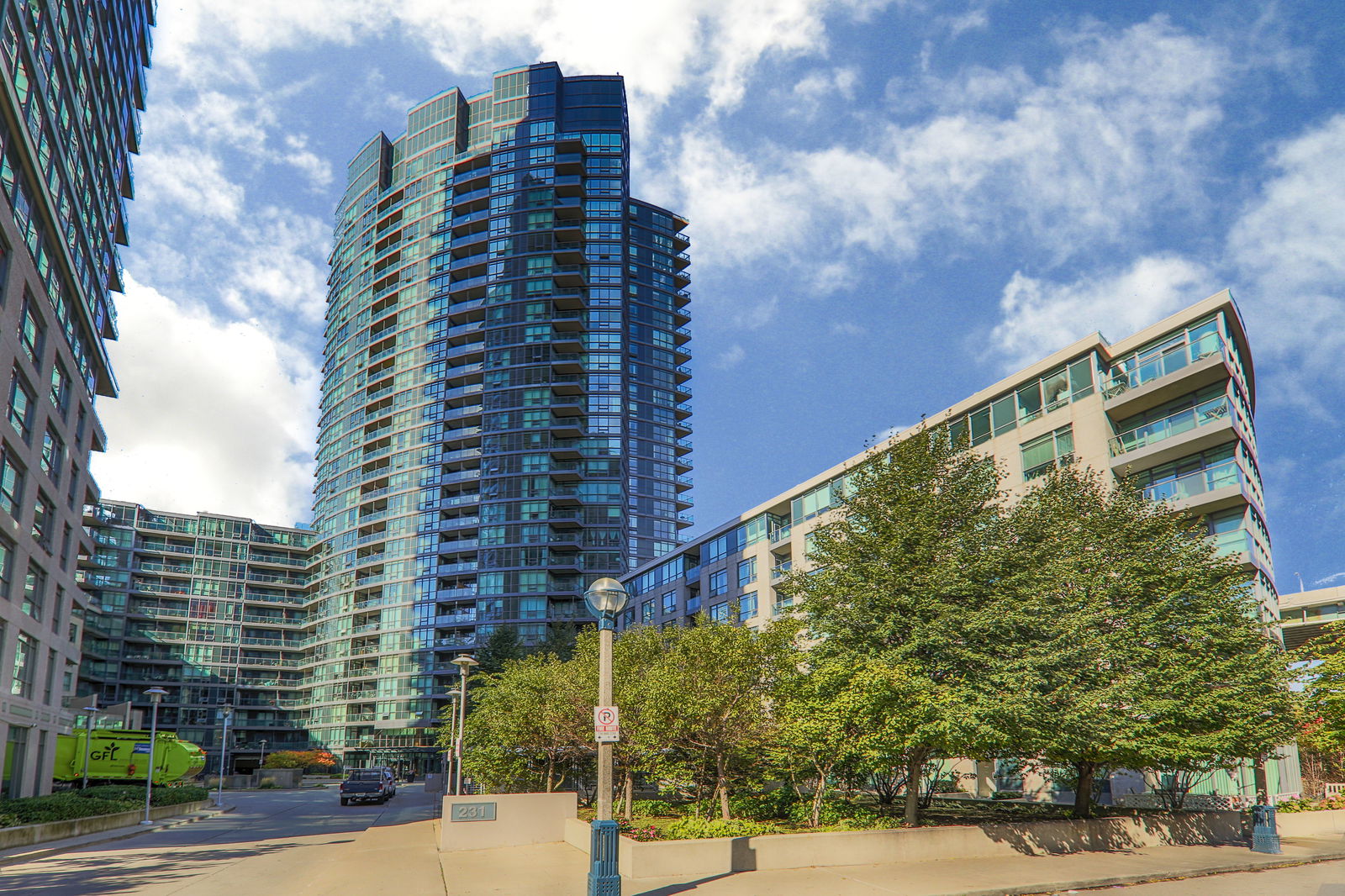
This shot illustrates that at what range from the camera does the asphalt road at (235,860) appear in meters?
18.2

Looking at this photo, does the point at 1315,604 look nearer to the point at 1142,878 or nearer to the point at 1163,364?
the point at 1163,364

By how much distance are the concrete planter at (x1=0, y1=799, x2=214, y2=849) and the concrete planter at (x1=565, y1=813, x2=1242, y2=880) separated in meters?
15.2

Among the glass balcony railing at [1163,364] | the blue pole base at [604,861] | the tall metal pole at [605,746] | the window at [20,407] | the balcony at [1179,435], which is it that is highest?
the glass balcony railing at [1163,364]

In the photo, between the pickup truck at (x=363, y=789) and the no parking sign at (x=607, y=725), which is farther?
the pickup truck at (x=363, y=789)

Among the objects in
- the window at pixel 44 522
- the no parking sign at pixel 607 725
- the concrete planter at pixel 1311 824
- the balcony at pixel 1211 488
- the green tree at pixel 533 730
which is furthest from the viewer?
the window at pixel 44 522

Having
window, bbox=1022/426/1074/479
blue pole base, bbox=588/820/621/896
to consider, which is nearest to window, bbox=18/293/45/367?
blue pole base, bbox=588/820/621/896

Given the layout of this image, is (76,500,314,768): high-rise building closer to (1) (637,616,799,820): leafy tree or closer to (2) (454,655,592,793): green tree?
(2) (454,655,592,793): green tree

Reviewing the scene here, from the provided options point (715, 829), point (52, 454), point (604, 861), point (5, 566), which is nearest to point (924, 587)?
point (715, 829)

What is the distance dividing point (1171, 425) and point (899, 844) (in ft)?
78.9

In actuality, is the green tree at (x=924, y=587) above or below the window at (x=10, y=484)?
below

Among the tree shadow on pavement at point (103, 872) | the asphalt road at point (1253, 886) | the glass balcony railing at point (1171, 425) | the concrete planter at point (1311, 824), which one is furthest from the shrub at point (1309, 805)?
the tree shadow on pavement at point (103, 872)

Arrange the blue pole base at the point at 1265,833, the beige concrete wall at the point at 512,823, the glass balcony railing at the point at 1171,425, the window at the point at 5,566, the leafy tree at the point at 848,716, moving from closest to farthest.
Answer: the leafy tree at the point at 848,716 → the blue pole base at the point at 1265,833 → the beige concrete wall at the point at 512,823 → the glass balcony railing at the point at 1171,425 → the window at the point at 5,566

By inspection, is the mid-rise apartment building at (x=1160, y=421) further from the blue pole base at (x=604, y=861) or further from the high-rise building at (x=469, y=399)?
the high-rise building at (x=469, y=399)

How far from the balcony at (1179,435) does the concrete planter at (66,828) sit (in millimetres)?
39198
